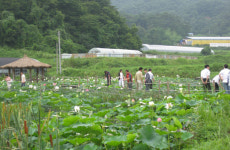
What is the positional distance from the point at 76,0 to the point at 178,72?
88.1 ft

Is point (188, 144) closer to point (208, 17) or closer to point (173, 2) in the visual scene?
point (208, 17)

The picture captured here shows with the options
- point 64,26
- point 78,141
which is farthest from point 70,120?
point 64,26

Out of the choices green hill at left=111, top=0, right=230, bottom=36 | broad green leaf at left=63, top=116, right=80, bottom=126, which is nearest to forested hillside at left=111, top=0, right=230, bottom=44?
green hill at left=111, top=0, right=230, bottom=36

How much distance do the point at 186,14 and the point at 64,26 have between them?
67403 millimetres

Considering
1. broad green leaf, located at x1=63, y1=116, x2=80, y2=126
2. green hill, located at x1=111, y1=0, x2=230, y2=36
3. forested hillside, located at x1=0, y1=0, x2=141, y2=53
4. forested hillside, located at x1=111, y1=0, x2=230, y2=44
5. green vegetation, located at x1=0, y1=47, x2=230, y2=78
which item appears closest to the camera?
broad green leaf, located at x1=63, y1=116, x2=80, y2=126

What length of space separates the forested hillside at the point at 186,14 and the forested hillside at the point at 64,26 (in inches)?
879

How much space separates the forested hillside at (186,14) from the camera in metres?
75.4

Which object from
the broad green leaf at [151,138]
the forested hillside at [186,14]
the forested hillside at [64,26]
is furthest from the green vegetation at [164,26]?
the broad green leaf at [151,138]

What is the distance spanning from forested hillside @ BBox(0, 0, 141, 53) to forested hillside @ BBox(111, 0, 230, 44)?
22.3m

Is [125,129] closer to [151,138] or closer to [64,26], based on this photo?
[151,138]

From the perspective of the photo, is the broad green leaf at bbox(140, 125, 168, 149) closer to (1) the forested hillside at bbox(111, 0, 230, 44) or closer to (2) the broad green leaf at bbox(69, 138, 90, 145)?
(2) the broad green leaf at bbox(69, 138, 90, 145)

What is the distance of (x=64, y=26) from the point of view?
132 ft

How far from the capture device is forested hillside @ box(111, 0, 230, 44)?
75.4 metres

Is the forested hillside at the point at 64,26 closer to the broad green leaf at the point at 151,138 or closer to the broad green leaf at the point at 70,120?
the broad green leaf at the point at 70,120
